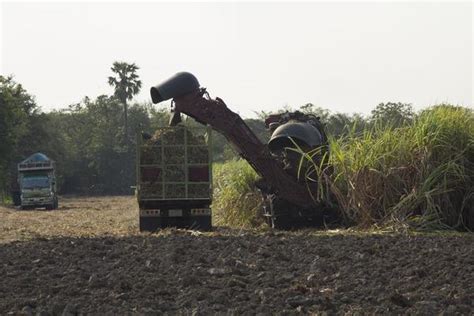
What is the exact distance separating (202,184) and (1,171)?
3489cm

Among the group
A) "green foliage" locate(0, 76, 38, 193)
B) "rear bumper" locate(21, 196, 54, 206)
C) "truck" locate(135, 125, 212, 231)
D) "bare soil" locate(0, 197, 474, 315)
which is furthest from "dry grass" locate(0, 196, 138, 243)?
"green foliage" locate(0, 76, 38, 193)

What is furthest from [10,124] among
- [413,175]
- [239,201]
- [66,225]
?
[413,175]

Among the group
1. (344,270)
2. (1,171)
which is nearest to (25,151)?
(1,171)

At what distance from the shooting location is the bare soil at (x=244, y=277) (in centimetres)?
699

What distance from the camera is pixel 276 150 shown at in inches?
707

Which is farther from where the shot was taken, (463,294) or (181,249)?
(181,249)

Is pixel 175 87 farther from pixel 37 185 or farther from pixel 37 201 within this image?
pixel 37 185

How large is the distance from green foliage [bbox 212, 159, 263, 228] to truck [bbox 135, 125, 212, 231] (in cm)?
198

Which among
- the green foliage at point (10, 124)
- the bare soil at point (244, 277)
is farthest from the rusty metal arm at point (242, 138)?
the green foliage at point (10, 124)

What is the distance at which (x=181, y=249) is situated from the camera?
11.1 m

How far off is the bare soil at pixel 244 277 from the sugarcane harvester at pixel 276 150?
14.1ft

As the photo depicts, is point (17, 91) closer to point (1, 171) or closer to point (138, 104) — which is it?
point (1, 171)

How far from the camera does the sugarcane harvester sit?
55.0ft

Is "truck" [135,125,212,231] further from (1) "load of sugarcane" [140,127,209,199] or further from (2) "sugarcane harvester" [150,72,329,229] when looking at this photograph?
(2) "sugarcane harvester" [150,72,329,229]
